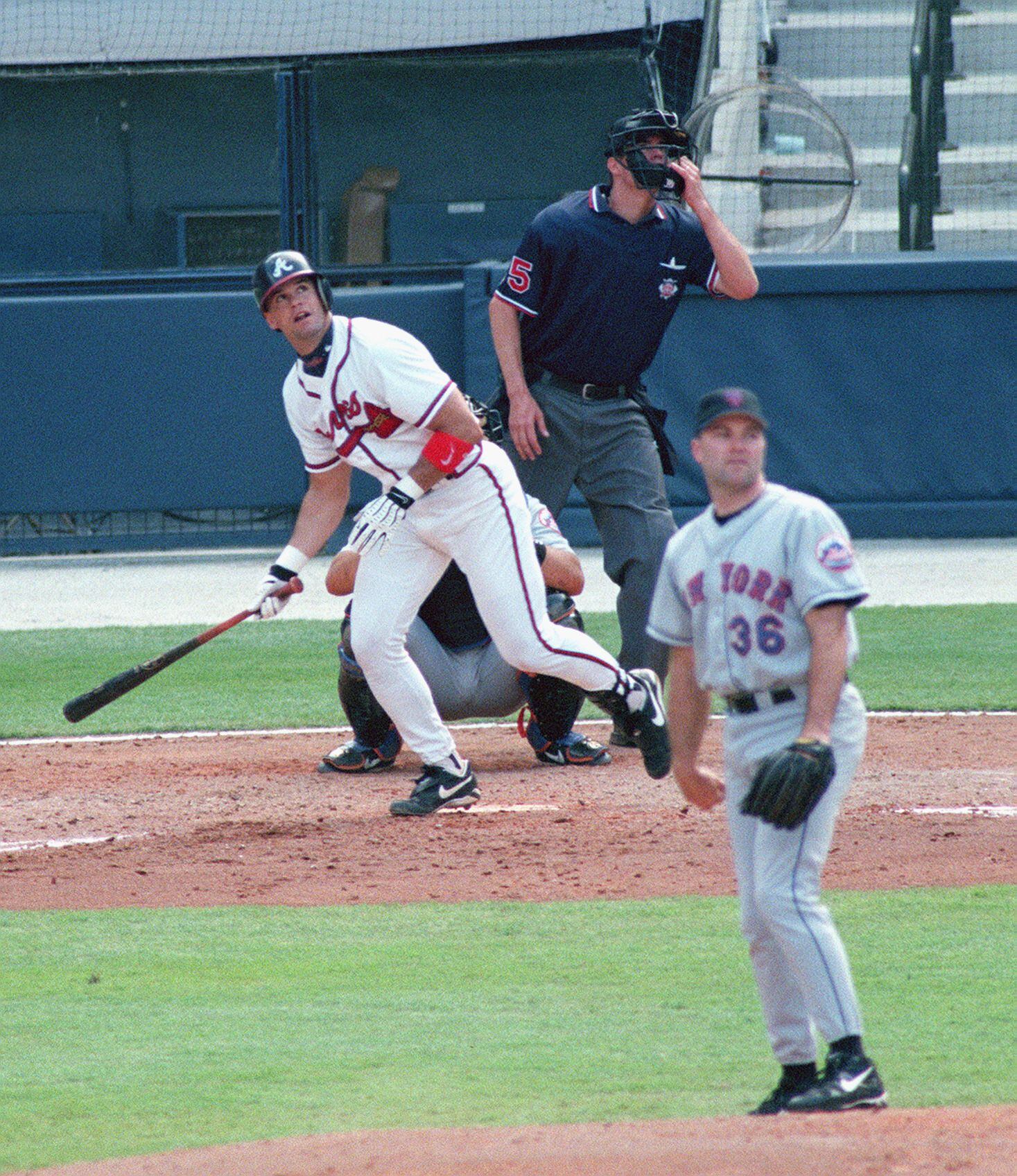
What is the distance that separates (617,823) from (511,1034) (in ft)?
6.52

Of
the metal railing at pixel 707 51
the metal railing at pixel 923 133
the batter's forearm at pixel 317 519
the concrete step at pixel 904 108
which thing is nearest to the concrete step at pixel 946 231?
the metal railing at pixel 923 133

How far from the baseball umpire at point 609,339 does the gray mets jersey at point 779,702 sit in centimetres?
342

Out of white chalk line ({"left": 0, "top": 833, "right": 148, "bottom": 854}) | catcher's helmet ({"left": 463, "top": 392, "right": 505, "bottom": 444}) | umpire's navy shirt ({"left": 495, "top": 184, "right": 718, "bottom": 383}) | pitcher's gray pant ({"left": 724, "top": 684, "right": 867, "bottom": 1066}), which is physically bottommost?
white chalk line ({"left": 0, "top": 833, "right": 148, "bottom": 854})

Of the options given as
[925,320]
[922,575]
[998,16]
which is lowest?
[922,575]

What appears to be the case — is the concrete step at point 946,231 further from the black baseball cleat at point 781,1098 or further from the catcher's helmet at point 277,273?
the black baseball cleat at point 781,1098

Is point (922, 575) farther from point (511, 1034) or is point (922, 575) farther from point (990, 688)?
point (511, 1034)

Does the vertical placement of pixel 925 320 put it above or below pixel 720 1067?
above

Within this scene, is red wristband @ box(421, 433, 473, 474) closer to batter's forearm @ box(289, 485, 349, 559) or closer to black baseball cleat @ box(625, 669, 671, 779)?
batter's forearm @ box(289, 485, 349, 559)

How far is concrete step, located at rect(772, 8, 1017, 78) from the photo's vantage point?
1661 cm

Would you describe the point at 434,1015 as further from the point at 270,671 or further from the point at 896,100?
the point at 896,100

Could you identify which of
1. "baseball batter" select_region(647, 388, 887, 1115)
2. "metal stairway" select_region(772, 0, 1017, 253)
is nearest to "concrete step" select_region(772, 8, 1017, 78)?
"metal stairway" select_region(772, 0, 1017, 253)

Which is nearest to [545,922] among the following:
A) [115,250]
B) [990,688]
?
[990,688]

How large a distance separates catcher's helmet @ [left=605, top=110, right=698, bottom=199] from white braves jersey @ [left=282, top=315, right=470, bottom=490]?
4.53 feet

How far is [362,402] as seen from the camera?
5535mm
